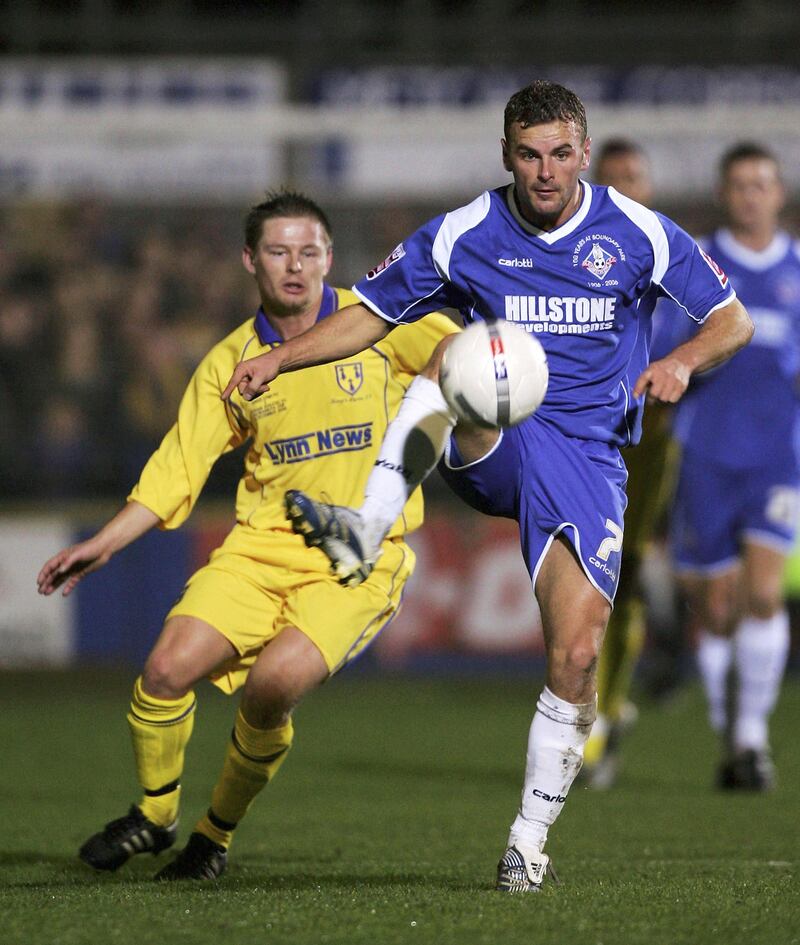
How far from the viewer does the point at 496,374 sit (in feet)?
15.0

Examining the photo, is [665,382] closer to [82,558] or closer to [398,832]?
[82,558]

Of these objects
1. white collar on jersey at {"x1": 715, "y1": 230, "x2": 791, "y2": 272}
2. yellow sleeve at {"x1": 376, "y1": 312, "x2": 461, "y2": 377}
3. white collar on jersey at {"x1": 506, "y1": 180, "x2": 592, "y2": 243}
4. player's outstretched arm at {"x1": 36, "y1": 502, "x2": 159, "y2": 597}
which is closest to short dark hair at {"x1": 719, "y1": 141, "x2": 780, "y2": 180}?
white collar on jersey at {"x1": 715, "y1": 230, "x2": 791, "y2": 272}

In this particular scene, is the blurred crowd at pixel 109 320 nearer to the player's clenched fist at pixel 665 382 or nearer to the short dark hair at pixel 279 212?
the short dark hair at pixel 279 212

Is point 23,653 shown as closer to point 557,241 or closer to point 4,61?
point 4,61

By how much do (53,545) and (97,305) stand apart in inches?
76.1

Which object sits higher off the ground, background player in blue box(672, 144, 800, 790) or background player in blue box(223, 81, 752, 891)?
background player in blue box(223, 81, 752, 891)

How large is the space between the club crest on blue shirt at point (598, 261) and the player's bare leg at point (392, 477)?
49cm

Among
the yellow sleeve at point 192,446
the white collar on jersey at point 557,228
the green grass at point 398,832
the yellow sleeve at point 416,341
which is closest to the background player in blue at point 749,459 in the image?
the green grass at point 398,832

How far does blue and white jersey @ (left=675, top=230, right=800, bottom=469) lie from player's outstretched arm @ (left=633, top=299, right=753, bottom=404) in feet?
11.0

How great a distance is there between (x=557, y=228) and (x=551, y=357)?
0.36 meters

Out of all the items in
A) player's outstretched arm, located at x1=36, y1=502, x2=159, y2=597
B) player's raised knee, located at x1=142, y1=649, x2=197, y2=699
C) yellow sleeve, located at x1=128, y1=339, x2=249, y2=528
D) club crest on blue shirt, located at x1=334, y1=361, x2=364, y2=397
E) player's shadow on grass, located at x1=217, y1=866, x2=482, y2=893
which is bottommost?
player's shadow on grass, located at x1=217, y1=866, x2=482, y2=893

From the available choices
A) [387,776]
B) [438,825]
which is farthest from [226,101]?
A: [438,825]

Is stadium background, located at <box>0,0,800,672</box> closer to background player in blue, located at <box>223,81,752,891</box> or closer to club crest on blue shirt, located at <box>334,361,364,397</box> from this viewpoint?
club crest on blue shirt, located at <box>334,361,364,397</box>

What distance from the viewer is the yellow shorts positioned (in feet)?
17.7
